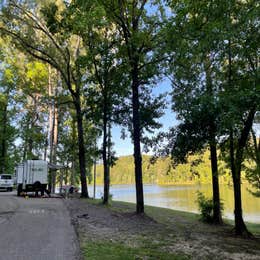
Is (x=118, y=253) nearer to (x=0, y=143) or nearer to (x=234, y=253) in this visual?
(x=234, y=253)

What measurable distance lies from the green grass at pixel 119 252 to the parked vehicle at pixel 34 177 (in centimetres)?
1764

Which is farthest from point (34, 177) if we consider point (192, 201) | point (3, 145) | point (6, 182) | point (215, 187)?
point (3, 145)

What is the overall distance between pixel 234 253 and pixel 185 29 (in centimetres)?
665

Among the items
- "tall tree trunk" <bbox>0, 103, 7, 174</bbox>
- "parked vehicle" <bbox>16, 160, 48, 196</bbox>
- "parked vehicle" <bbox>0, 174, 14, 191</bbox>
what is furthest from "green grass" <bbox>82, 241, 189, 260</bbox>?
"tall tree trunk" <bbox>0, 103, 7, 174</bbox>

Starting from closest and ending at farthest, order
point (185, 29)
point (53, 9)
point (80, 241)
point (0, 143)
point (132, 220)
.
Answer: point (80, 241) → point (185, 29) → point (132, 220) → point (53, 9) → point (0, 143)

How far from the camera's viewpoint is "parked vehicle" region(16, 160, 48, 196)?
2411cm

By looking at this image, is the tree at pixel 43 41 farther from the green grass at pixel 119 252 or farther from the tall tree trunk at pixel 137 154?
the green grass at pixel 119 252

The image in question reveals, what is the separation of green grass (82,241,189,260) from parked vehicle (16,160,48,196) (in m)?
17.6

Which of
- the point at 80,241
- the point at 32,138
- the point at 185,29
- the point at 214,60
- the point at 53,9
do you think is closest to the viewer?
the point at 80,241

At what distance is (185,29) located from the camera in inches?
404

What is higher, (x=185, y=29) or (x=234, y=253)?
(x=185, y=29)

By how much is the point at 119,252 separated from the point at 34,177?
738 inches

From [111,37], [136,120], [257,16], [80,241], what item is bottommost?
[80,241]

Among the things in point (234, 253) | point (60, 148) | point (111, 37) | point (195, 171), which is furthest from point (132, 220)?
Answer: point (60, 148)
